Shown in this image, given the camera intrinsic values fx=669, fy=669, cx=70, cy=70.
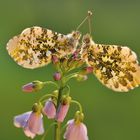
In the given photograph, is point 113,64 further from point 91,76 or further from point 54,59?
point 91,76

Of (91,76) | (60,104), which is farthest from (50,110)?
(91,76)

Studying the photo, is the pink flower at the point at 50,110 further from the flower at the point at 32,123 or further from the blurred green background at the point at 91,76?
the blurred green background at the point at 91,76

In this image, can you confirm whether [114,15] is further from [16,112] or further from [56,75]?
[56,75]

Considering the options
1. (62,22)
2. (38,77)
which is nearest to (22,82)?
(38,77)

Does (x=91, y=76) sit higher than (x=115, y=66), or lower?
higher

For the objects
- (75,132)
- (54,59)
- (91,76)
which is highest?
(91,76)

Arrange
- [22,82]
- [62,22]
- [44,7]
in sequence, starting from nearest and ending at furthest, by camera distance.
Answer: [22,82] → [62,22] → [44,7]
